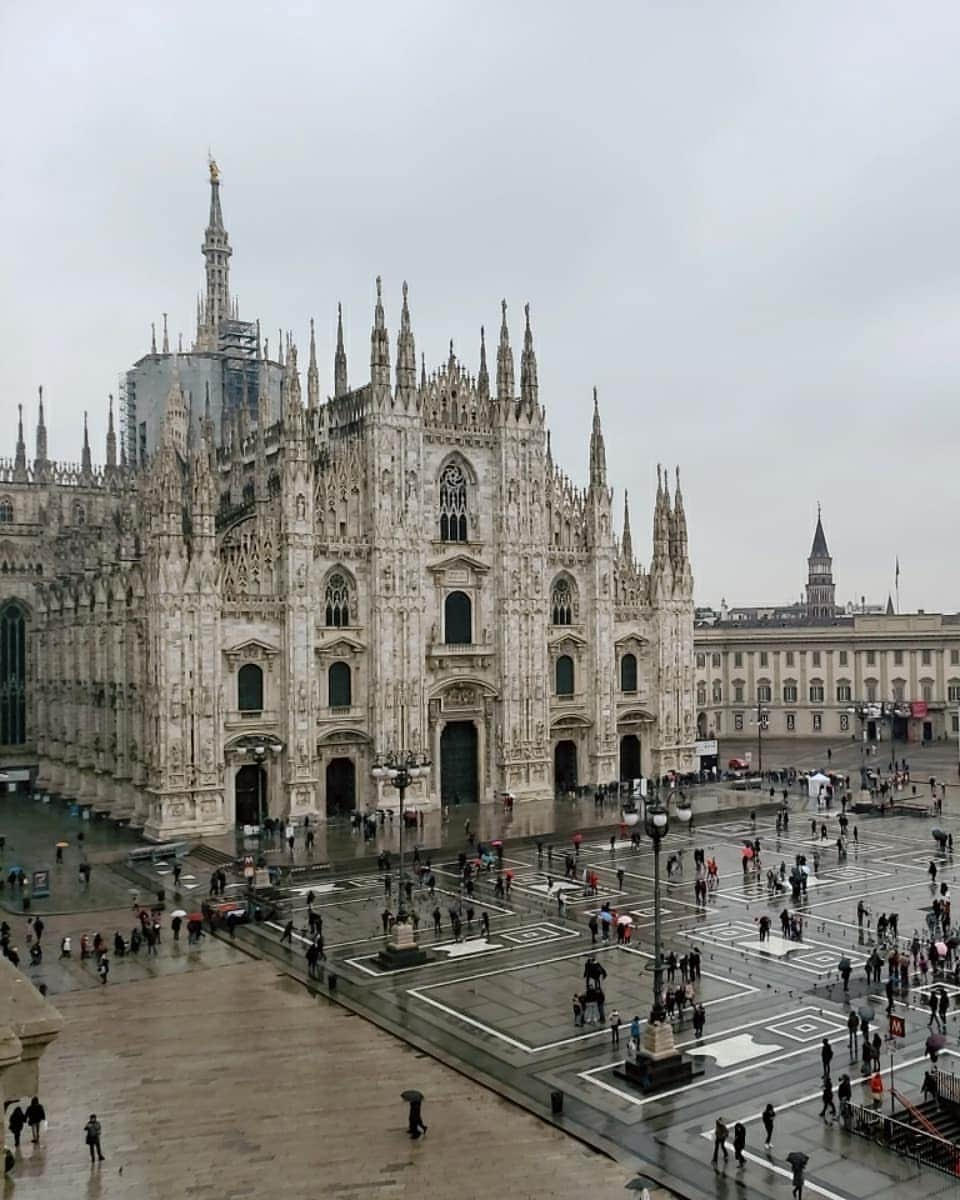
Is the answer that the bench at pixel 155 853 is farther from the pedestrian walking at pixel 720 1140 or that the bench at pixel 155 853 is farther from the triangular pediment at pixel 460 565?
the pedestrian walking at pixel 720 1140

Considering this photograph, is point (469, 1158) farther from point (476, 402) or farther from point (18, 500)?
point (18, 500)

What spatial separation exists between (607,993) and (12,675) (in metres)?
65.2

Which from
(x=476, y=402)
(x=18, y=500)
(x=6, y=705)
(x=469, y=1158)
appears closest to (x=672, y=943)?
(x=469, y=1158)

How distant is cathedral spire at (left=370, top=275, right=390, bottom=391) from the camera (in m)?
61.0

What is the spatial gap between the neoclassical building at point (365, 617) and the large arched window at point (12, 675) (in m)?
7.65

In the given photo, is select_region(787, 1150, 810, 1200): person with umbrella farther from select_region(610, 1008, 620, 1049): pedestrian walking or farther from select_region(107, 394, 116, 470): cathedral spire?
select_region(107, 394, 116, 470): cathedral spire

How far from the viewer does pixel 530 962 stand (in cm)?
3481

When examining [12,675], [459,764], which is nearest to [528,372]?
[459,764]

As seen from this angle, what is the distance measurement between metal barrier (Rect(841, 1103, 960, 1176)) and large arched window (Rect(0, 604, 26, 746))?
7335cm

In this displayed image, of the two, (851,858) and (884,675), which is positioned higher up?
(884,675)

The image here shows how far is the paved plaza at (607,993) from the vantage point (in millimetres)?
22609

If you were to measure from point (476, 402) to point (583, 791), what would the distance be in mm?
23095

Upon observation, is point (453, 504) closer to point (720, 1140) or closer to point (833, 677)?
point (720, 1140)

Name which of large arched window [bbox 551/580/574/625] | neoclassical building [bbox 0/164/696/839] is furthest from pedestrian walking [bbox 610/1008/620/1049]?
large arched window [bbox 551/580/574/625]
